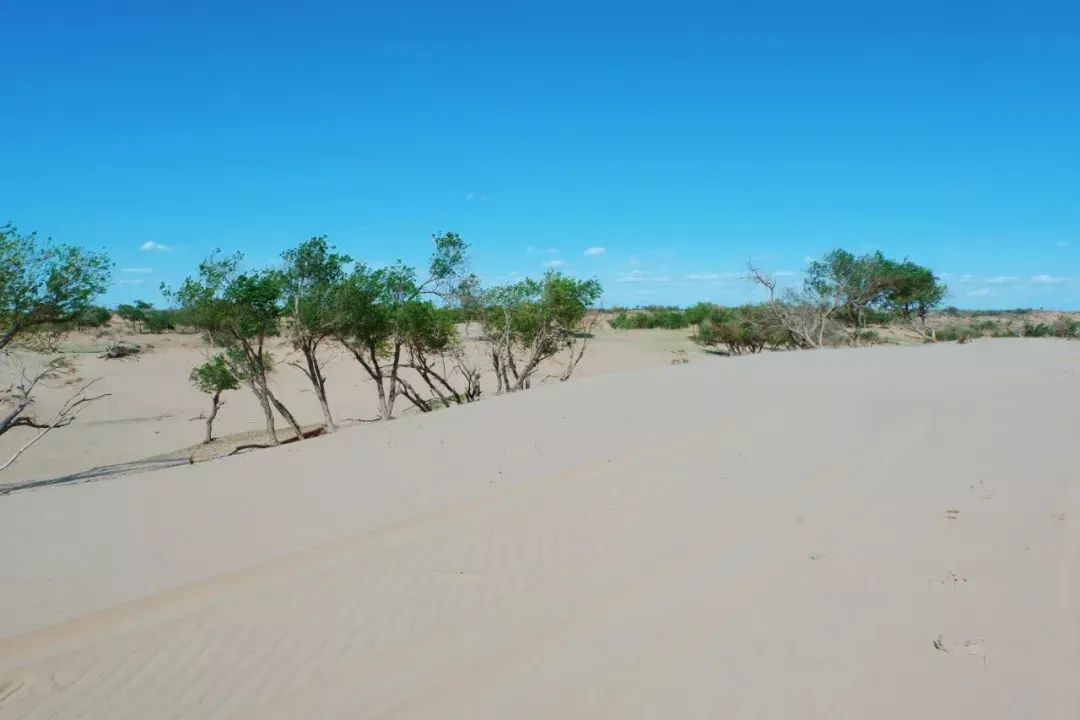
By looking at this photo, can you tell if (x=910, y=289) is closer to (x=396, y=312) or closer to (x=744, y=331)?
(x=744, y=331)

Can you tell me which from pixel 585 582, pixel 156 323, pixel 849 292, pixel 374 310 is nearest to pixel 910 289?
pixel 849 292

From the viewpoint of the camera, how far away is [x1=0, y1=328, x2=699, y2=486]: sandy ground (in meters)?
23.5

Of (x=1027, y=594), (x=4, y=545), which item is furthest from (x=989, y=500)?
(x=4, y=545)

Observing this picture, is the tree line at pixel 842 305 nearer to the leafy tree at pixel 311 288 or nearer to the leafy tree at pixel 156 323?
the leafy tree at pixel 311 288

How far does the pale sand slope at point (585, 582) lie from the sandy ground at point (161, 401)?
1059cm

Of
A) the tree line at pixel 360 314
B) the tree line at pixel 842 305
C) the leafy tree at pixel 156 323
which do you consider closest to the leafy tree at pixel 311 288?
the tree line at pixel 360 314

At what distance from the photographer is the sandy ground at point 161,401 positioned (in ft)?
77.1

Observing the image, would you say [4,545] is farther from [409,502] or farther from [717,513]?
[717,513]

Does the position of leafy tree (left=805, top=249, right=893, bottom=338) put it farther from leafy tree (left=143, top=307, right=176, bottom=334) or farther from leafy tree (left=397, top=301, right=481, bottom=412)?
leafy tree (left=143, top=307, right=176, bottom=334)

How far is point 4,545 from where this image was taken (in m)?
7.35

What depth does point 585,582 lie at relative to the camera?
513 cm

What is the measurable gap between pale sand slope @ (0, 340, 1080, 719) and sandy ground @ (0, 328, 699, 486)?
10589 millimetres

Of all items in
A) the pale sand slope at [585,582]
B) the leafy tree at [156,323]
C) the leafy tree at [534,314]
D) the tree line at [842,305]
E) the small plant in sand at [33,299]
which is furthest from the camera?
the leafy tree at [156,323]

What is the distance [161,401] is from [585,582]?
33.4 meters
